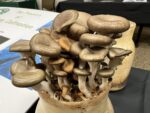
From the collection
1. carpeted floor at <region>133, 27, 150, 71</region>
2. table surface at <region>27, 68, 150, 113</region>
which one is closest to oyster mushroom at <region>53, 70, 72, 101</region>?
table surface at <region>27, 68, 150, 113</region>

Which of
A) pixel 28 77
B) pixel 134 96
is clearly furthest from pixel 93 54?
pixel 134 96

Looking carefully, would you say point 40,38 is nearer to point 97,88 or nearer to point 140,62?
point 97,88

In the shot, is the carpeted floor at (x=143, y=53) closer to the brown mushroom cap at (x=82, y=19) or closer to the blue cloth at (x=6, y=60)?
the blue cloth at (x=6, y=60)

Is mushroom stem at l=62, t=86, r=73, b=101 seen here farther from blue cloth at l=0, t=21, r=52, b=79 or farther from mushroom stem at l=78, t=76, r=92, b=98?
blue cloth at l=0, t=21, r=52, b=79

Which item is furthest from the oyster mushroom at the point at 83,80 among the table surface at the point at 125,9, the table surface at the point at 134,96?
the table surface at the point at 125,9

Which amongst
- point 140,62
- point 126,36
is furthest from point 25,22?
point 140,62
